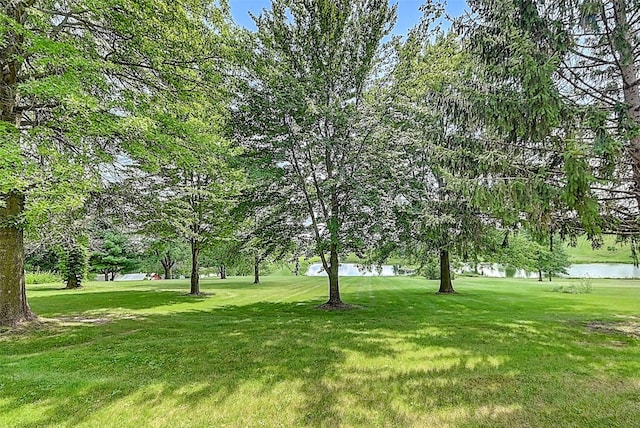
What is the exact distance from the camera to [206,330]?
8.19 m

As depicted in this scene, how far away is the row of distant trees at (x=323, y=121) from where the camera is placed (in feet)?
20.2

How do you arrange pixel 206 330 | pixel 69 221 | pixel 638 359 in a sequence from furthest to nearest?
pixel 69 221, pixel 206 330, pixel 638 359

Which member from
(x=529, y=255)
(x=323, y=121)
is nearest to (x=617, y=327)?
(x=323, y=121)

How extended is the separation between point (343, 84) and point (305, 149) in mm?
2838

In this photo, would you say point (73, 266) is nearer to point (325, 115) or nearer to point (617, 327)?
point (325, 115)

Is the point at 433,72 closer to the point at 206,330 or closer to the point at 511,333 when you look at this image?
the point at 511,333

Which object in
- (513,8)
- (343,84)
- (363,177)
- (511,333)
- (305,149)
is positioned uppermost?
(343,84)

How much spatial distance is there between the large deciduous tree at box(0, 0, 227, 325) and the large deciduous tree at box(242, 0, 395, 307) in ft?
7.76

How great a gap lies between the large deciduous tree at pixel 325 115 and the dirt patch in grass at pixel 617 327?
5.81 metres

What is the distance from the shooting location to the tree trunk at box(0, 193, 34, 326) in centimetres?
757

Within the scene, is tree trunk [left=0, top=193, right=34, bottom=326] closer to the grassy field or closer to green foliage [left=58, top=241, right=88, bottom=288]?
the grassy field

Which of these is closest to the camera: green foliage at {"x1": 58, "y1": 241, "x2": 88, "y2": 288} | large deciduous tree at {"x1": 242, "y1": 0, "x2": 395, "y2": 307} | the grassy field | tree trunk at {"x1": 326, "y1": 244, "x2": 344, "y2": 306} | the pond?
the grassy field

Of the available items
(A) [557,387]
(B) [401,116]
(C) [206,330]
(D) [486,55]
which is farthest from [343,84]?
(A) [557,387]

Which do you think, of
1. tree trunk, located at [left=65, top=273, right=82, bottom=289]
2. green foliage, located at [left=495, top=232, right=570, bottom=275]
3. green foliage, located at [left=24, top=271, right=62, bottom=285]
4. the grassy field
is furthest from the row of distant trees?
green foliage, located at [left=24, top=271, right=62, bottom=285]
